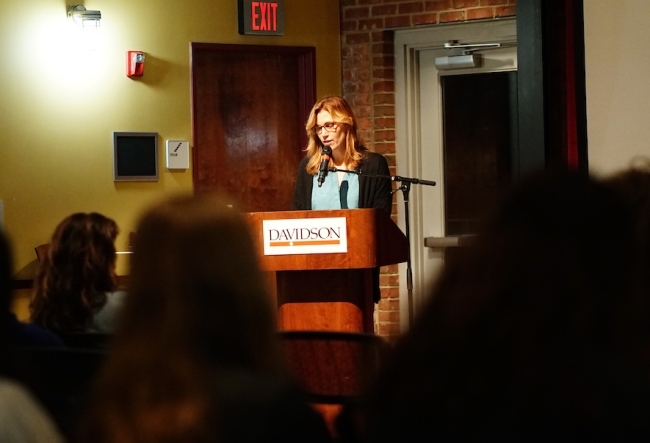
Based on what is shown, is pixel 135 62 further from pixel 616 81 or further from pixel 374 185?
pixel 616 81

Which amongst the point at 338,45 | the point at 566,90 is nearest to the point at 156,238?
the point at 566,90

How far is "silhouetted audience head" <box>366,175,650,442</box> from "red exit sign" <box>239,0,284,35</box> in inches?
214

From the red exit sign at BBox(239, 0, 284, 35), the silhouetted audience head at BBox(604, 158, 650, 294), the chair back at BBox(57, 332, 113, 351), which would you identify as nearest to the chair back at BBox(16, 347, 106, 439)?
the chair back at BBox(57, 332, 113, 351)

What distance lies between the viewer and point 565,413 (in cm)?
110

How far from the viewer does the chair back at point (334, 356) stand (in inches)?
73.1

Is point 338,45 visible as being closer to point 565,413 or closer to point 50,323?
point 50,323

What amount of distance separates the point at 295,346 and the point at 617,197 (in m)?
0.94

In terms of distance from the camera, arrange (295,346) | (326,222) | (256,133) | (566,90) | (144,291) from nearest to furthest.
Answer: (144,291)
(295,346)
(326,222)
(566,90)
(256,133)

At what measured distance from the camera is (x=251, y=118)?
6.53 m

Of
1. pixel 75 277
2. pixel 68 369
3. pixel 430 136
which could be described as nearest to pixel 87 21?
pixel 430 136

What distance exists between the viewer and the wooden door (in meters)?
6.42

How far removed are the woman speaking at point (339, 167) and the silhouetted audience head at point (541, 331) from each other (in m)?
3.44

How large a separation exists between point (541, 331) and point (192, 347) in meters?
0.45

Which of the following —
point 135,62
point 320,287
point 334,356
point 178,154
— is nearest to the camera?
point 334,356
